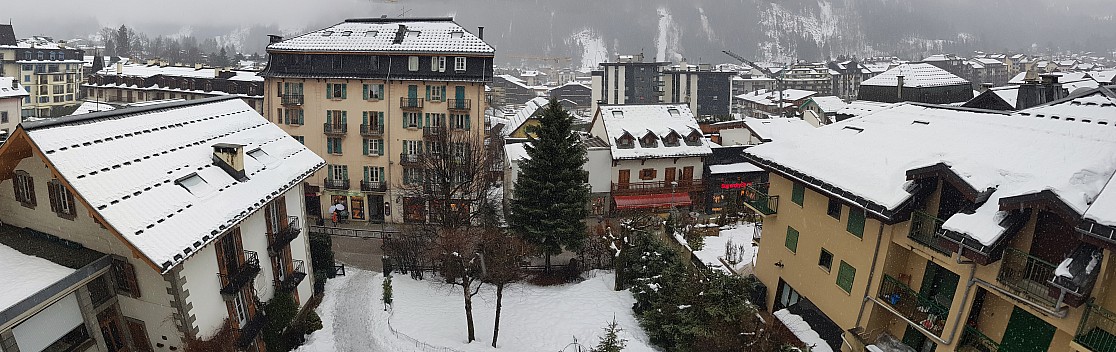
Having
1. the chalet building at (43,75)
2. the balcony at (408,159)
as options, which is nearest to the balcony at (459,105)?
the balcony at (408,159)

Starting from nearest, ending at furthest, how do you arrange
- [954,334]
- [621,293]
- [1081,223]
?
1. [1081,223]
2. [954,334]
3. [621,293]

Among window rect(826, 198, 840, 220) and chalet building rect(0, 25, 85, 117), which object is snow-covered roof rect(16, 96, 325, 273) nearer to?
window rect(826, 198, 840, 220)

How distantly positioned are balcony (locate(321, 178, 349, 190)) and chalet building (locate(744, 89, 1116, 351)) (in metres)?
30.0

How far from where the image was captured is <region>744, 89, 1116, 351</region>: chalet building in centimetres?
1420

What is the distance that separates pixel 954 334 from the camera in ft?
55.5

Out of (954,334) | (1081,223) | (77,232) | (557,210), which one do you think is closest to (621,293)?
(557,210)

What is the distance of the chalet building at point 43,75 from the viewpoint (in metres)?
93.9

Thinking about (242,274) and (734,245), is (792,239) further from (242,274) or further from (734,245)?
(242,274)

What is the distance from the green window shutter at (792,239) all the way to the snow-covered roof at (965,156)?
2.93 m

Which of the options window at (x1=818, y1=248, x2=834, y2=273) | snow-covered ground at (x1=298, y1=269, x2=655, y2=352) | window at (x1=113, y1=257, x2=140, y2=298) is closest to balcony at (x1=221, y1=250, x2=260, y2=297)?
window at (x1=113, y1=257, x2=140, y2=298)

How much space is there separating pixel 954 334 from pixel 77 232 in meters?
24.9

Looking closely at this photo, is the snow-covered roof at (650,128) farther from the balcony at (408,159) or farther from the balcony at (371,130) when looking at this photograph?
the balcony at (371,130)

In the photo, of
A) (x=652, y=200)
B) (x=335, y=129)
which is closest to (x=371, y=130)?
(x=335, y=129)

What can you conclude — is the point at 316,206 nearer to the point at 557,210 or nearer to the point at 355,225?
the point at 355,225
